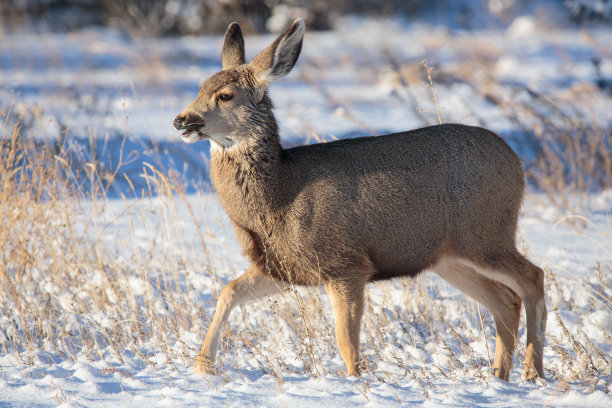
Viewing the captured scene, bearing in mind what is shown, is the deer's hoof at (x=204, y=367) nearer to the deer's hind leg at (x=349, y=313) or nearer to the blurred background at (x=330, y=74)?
the deer's hind leg at (x=349, y=313)

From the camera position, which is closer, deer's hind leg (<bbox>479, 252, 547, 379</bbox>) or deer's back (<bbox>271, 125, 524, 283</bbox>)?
deer's back (<bbox>271, 125, 524, 283</bbox>)

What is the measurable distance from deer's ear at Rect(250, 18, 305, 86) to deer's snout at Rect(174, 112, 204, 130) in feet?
1.65

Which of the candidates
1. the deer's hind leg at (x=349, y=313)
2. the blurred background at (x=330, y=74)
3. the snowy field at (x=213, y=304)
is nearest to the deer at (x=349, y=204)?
the deer's hind leg at (x=349, y=313)

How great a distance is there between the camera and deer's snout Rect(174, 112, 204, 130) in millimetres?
4293

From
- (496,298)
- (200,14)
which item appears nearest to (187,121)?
(496,298)

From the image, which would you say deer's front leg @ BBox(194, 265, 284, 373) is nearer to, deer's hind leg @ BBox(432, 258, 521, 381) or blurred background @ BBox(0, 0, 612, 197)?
deer's hind leg @ BBox(432, 258, 521, 381)

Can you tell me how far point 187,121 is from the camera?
4320 millimetres

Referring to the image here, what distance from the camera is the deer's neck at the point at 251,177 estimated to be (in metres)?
4.46

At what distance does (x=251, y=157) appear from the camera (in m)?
4.51

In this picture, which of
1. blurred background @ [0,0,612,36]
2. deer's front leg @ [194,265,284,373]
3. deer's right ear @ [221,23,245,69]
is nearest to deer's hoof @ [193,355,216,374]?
deer's front leg @ [194,265,284,373]

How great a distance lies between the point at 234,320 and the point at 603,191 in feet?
17.8

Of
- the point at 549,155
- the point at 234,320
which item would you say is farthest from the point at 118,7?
the point at 234,320

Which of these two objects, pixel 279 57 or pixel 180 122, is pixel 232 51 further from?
pixel 180 122

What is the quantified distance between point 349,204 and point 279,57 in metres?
1.02
